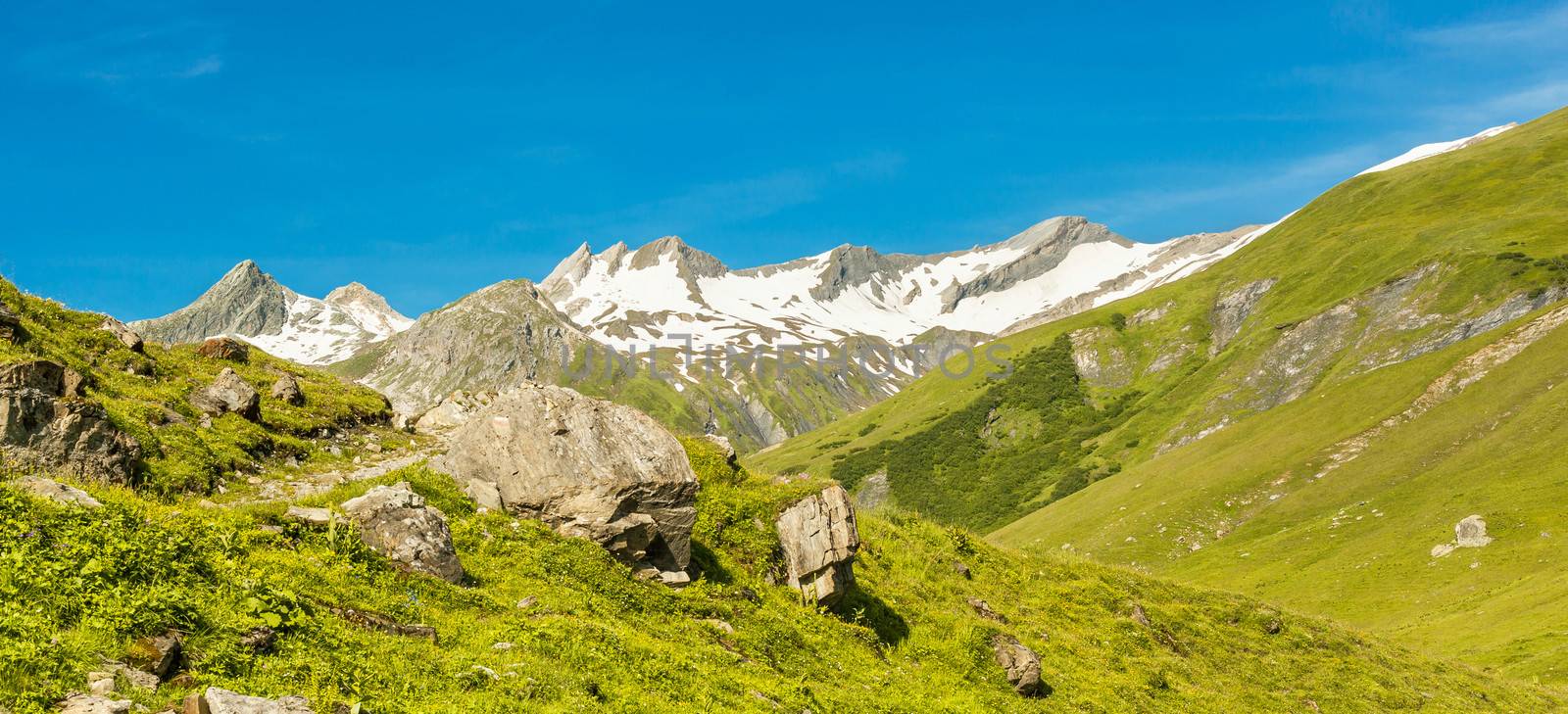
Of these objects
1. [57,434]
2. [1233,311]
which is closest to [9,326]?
[57,434]

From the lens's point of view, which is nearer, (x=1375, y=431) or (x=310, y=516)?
(x=310, y=516)

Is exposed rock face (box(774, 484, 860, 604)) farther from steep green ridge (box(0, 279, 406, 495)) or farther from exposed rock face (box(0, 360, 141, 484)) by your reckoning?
exposed rock face (box(0, 360, 141, 484))

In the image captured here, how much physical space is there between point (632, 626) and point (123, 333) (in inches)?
870

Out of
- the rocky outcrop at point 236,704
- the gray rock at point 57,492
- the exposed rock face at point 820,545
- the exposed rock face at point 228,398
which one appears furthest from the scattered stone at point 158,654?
the exposed rock face at point 228,398

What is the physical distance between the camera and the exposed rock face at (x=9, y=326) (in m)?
21.9

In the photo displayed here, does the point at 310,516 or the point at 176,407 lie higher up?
the point at 176,407

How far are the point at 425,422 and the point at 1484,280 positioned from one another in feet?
496

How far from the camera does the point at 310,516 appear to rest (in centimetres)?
1675

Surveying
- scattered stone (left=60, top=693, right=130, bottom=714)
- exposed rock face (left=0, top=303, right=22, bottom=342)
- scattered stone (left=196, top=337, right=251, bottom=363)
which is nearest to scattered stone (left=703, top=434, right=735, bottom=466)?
scattered stone (left=196, top=337, right=251, bottom=363)

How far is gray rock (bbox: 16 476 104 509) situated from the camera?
1327cm

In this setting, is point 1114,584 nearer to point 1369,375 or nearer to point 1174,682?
point 1174,682

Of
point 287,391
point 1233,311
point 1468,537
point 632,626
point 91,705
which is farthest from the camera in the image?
point 1233,311

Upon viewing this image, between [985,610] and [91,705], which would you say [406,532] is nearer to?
[91,705]

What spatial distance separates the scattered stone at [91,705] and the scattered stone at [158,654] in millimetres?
845
